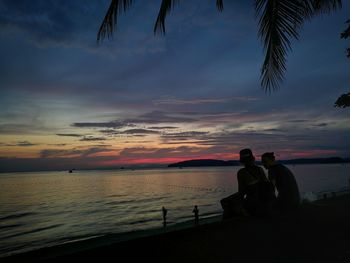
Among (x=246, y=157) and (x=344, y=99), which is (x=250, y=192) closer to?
(x=246, y=157)

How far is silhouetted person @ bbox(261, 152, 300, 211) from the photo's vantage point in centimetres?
695

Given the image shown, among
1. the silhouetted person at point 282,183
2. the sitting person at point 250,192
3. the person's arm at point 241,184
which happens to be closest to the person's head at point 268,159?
the silhouetted person at point 282,183

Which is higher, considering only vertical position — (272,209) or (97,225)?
(272,209)

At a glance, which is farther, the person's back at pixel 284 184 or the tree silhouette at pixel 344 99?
the tree silhouette at pixel 344 99

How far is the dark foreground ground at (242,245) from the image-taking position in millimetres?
4277

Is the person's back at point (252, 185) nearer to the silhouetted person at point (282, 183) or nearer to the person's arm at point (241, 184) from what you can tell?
the person's arm at point (241, 184)

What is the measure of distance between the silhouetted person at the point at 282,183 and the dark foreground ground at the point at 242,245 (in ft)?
2.06

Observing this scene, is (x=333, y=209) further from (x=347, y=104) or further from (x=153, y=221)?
(x=153, y=221)

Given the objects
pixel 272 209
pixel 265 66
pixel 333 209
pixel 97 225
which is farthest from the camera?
pixel 97 225

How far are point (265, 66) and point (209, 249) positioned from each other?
11.7 ft

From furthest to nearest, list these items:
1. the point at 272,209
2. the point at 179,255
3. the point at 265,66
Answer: the point at 272,209 → the point at 265,66 → the point at 179,255

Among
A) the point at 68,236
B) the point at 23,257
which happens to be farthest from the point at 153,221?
the point at 23,257

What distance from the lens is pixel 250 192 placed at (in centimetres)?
661

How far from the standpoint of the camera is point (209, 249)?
467 centimetres
